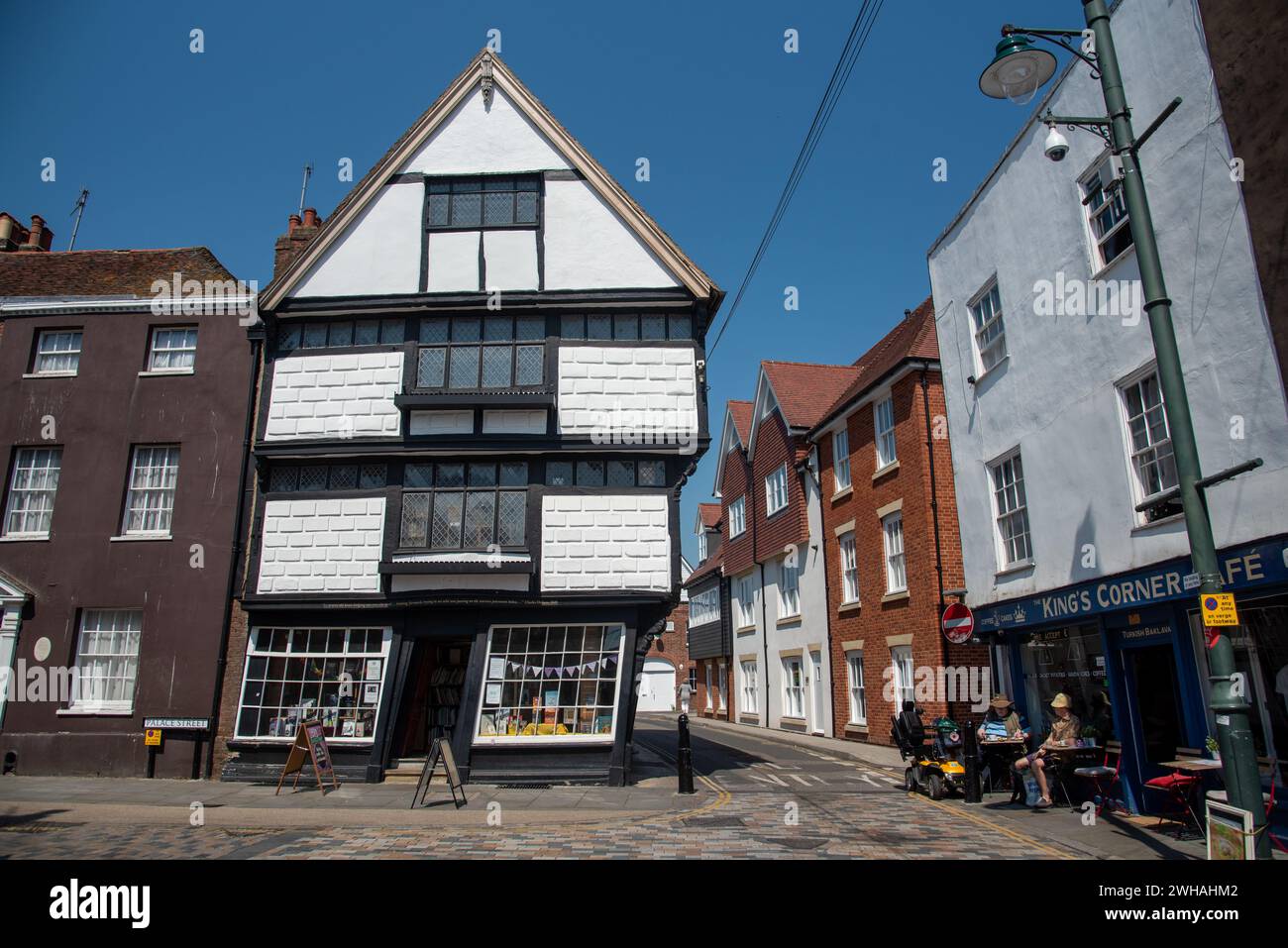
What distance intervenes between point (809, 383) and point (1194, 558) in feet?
68.5

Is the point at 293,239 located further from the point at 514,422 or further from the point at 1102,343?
the point at 1102,343

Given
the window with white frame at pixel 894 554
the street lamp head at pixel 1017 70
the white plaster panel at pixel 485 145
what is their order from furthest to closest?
the window with white frame at pixel 894 554
the white plaster panel at pixel 485 145
the street lamp head at pixel 1017 70

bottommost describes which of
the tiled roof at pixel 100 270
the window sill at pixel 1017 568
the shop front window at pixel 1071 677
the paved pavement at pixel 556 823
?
the paved pavement at pixel 556 823

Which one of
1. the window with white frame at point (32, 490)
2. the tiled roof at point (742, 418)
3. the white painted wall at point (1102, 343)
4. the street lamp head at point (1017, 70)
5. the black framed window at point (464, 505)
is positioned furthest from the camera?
the tiled roof at point (742, 418)

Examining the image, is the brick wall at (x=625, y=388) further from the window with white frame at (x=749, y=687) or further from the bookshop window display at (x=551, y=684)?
the window with white frame at (x=749, y=687)

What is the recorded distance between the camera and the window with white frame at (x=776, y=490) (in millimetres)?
26297

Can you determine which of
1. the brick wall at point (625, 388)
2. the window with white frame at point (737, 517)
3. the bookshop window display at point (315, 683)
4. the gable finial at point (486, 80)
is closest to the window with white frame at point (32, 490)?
the bookshop window display at point (315, 683)

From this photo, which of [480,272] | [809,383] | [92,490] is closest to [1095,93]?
[480,272]

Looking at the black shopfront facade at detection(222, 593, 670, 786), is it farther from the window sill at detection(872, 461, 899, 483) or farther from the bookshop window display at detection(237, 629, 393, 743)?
the window sill at detection(872, 461, 899, 483)

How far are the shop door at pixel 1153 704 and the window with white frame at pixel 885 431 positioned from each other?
9.95m

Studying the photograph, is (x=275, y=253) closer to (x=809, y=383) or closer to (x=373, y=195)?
(x=373, y=195)

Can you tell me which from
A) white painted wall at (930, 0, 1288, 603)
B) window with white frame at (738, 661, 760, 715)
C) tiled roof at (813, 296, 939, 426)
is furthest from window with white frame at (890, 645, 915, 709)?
window with white frame at (738, 661, 760, 715)

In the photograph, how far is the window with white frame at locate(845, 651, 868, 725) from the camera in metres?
21.5

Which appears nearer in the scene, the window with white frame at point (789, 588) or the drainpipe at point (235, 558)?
the drainpipe at point (235, 558)
